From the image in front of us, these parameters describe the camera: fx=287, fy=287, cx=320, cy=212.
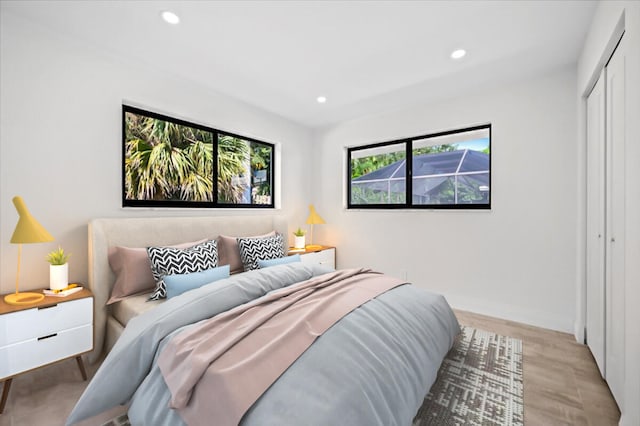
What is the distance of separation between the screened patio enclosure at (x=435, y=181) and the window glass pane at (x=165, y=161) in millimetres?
2141

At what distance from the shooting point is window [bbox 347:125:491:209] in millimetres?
3229

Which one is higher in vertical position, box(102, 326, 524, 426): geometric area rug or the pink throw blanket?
the pink throw blanket

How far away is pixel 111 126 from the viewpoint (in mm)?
2447

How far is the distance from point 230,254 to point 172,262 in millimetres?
685

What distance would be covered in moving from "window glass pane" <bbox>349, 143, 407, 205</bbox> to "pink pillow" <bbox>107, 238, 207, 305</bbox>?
279cm

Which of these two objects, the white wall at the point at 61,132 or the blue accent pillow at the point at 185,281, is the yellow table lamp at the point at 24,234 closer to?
the white wall at the point at 61,132

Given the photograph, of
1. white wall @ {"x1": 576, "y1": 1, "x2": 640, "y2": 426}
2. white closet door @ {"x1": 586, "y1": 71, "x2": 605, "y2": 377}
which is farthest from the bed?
white closet door @ {"x1": 586, "y1": 71, "x2": 605, "y2": 377}

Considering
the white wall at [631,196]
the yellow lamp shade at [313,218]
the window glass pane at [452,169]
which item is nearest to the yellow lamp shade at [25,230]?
the yellow lamp shade at [313,218]

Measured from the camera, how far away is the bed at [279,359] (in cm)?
105

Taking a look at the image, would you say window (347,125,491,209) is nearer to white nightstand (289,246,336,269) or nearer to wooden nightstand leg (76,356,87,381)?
white nightstand (289,246,336,269)

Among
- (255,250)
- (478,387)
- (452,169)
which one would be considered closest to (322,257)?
(255,250)

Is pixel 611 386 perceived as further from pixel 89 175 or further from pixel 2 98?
pixel 2 98

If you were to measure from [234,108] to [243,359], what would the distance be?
2.96m

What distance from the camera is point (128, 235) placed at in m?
2.39
